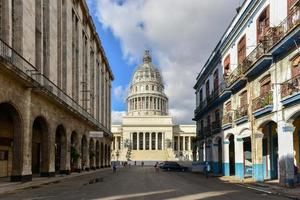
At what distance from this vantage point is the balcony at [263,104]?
25.6m

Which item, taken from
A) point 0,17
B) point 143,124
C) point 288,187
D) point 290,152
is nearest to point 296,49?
point 290,152

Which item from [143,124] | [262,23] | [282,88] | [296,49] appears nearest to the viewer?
[296,49]

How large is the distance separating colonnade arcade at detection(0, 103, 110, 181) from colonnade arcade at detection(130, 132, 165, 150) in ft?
301

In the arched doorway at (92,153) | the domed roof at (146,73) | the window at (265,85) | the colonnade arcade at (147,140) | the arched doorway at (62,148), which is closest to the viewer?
the window at (265,85)

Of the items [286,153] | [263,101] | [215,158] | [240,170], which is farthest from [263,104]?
[215,158]

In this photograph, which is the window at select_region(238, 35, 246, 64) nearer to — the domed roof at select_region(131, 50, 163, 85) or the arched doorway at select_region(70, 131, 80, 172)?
the arched doorway at select_region(70, 131, 80, 172)

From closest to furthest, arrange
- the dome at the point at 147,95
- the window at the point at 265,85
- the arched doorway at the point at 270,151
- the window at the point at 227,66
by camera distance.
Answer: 1. the window at the point at 265,85
2. the arched doorway at the point at 270,151
3. the window at the point at 227,66
4. the dome at the point at 147,95

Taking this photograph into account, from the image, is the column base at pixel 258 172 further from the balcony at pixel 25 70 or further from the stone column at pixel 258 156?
the balcony at pixel 25 70

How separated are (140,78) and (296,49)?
147670 millimetres

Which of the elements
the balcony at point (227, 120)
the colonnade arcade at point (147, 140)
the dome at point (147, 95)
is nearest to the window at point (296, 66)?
the balcony at point (227, 120)

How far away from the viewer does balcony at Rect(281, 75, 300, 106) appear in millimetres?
21527

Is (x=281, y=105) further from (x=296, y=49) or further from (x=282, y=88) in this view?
(x=296, y=49)

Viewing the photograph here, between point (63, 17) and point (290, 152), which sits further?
point (63, 17)

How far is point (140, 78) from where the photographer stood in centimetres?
16912
